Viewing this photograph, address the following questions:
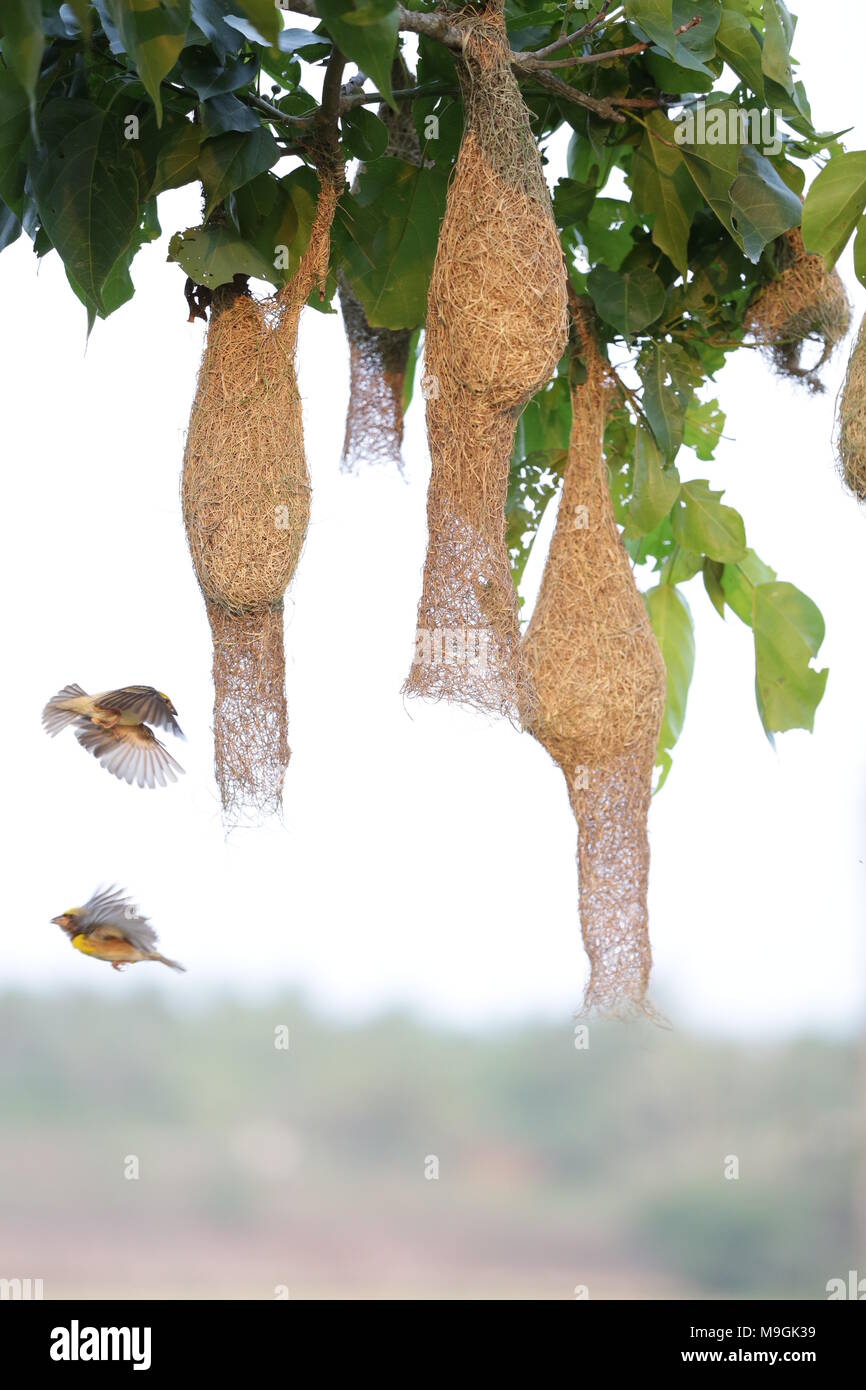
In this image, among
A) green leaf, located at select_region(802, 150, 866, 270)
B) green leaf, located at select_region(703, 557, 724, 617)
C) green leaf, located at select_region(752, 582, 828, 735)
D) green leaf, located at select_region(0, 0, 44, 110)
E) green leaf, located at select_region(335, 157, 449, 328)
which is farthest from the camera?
green leaf, located at select_region(703, 557, 724, 617)

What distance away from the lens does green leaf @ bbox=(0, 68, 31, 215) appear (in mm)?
791

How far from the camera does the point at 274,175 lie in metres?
0.91

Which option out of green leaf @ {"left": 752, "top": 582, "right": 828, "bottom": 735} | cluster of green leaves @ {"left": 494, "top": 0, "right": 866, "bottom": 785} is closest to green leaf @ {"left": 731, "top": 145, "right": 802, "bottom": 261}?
cluster of green leaves @ {"left": 494, "top": 0, "right": 866, "bottom": 785}

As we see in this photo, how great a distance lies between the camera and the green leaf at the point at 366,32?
2.06ft

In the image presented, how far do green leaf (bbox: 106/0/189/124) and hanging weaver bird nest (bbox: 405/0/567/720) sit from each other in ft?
0.81

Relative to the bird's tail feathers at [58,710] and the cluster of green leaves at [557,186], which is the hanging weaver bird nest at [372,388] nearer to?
the cluster of green leaves at [557,186]

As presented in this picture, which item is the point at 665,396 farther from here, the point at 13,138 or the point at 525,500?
the point at 13,138

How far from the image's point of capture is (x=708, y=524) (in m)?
1.18

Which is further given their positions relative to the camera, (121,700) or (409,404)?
(409,404)

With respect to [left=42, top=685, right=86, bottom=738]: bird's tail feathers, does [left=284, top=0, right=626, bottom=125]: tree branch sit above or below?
above

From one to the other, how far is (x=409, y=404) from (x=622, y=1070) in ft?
3.41

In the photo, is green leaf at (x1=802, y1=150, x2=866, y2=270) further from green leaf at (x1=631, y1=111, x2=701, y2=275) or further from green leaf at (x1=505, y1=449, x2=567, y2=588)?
green leaf at (x1=505, y1=449, x2=567, y2=588)
